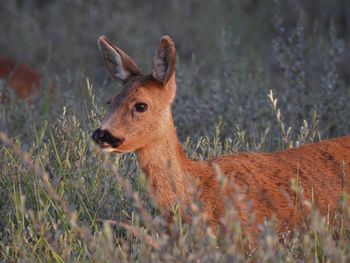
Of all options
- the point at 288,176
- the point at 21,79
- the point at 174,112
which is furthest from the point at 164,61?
the point at 21,79

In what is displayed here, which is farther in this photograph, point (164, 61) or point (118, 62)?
point (118, 62)

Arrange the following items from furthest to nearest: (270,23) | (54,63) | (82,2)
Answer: (82,2) → (270,23) → (54,63)

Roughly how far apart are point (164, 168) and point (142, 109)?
36 cm

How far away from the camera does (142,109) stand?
15.5 ft

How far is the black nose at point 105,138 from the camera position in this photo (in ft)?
14.7

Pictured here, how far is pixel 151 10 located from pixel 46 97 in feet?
15.9

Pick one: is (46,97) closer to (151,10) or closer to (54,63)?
(54,63)

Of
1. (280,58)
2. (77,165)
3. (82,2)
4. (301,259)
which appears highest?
(82,2)

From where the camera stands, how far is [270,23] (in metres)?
11.4

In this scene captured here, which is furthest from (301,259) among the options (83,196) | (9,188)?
(9,188)

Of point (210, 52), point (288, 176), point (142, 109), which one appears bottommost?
point (288, 176)

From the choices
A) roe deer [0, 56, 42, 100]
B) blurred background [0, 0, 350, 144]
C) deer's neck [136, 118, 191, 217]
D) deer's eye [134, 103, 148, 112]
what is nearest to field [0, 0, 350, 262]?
blurred background [0, 0, 350, 144]

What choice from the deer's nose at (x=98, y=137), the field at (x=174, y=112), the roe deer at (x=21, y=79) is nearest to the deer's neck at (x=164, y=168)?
the field at (x=174, y=112)

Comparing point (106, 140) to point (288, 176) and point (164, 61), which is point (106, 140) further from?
point (288, 176)
